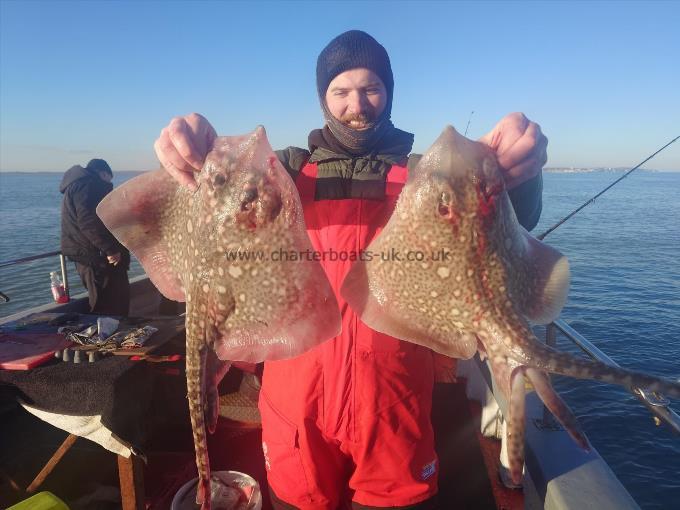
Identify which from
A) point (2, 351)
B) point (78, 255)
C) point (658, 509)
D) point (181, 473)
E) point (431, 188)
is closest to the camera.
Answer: point (431, 188)

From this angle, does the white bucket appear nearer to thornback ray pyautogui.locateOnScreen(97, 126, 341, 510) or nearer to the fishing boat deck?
the fishing boat deck

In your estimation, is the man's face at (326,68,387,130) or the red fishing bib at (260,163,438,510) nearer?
the red fishing bib at (260,163,438,510)

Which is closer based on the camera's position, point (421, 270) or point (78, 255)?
point (421, 270)

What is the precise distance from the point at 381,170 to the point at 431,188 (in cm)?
39

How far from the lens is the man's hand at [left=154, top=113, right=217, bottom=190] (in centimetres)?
213

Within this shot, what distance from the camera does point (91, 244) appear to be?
7996mm

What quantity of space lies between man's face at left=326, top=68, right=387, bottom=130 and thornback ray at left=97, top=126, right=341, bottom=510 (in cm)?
51

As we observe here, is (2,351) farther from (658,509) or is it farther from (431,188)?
A: (658,509)

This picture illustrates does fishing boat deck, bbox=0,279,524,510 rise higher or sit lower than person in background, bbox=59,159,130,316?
lower

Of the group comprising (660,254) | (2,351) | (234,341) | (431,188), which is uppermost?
(431,188)

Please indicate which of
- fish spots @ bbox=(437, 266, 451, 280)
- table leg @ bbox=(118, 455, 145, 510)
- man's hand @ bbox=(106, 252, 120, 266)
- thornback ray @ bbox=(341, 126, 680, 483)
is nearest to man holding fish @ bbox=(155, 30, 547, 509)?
thornback ray @ bbox=(341, 126, 680, 483)

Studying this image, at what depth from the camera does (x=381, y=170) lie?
7.75 ft

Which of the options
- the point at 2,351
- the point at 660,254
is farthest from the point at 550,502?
the point at 660,254

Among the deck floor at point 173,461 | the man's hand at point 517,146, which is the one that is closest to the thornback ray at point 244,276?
the man's hand at point 517,146
